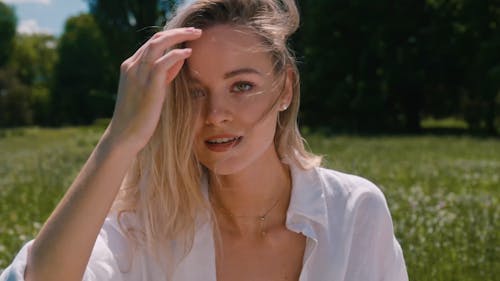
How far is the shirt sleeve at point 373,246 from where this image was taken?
2633 mm

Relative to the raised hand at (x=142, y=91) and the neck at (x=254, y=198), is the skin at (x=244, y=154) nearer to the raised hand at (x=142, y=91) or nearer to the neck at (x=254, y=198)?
the neck at (x=254, y=198)

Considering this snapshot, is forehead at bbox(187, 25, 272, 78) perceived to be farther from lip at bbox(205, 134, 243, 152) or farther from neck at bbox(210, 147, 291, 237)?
neck at bbox(210, 147, 291, 237)

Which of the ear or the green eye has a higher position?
the green eye

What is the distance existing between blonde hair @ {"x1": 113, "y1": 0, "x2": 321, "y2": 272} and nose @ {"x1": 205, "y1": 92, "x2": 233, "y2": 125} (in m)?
0.06

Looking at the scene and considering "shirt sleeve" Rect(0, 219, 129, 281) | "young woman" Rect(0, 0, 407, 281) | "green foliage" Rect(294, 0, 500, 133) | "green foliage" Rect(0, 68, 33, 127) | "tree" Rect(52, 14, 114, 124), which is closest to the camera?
"shirt sleeve" Rect(0, 219, 129, 281)

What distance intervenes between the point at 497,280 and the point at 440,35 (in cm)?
3537

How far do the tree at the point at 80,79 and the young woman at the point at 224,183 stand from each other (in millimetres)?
52313

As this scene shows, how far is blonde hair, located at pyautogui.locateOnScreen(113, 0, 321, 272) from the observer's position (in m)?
2.64

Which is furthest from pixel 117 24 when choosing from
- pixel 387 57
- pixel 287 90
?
pixel 287 90

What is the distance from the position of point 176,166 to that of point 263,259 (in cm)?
51

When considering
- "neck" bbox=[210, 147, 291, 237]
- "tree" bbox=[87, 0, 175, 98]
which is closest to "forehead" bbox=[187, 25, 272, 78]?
"neck" bbox=[210, 147, 291, 237]

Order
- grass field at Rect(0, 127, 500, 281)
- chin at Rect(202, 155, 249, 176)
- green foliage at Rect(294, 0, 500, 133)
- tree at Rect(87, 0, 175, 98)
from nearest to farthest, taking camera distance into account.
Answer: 1. chin at Rect(202, 155, 249, 176)
2. grass field at Rect(0, 127, 500, 281)
3. green foliage at Rect(294, 0, 500, 133)
4. tree at Rect(87, 0, 175, 98)

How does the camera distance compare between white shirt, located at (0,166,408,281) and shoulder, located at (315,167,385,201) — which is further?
shoulder, located at (315,167,385,201)

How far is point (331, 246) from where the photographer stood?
2668 millimetres
